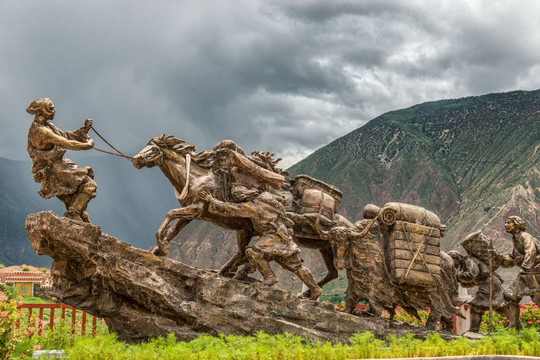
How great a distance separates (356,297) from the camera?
9125mm

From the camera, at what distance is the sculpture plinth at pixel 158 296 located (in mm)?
7852

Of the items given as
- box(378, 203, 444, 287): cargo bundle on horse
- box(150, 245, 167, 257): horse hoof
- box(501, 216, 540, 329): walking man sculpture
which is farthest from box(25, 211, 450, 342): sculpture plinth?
box(501, 216, 540, 329): walking man sculpture

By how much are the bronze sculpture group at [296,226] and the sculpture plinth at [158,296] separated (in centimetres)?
39

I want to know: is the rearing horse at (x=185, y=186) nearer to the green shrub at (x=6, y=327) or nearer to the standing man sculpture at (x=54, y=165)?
the standing man sculpture at (x=54, y=165)

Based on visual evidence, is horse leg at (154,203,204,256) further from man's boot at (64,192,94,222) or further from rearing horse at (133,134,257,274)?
man's boot at (64,192,94,222)

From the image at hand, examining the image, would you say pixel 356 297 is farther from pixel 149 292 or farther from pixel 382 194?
pixel 382 194

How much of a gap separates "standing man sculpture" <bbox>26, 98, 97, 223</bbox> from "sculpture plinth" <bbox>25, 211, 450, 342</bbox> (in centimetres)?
52

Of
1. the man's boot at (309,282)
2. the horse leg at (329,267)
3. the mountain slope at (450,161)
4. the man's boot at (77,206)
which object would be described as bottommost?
the man's boot at (309,282)

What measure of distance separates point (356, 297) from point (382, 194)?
31714mm

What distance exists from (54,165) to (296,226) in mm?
3926

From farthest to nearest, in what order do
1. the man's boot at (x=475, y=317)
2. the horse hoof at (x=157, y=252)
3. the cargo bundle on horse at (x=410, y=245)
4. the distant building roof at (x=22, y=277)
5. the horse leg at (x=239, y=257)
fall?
the distant building roof at (x=22, y=277)
the man's boot at (x=475, y=317)
the horse leg at (x=239, y=257)
the cargo bundle on horse at (x=410, y=245)
the horse hoof at (x=157, y=252)

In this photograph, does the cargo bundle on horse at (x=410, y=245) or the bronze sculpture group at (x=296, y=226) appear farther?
the cargo bundle on horse at (x=410, y=245)

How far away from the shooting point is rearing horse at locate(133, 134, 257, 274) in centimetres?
832

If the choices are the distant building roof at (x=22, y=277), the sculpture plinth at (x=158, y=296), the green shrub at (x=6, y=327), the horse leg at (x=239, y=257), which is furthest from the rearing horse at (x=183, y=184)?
the distant building roof at (x=22, y=277)
